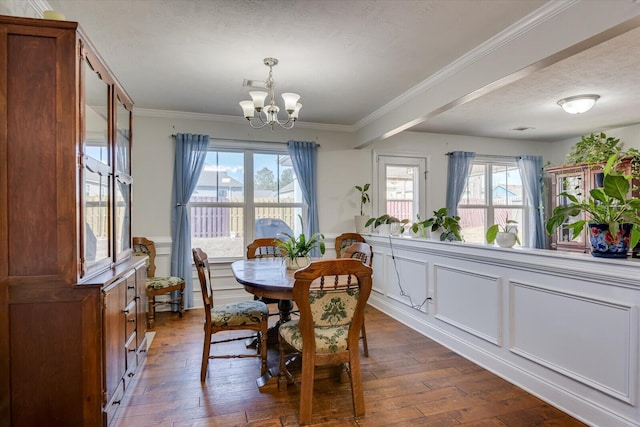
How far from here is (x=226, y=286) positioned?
15.1 ft

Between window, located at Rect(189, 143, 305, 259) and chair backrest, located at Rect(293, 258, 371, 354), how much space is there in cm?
283

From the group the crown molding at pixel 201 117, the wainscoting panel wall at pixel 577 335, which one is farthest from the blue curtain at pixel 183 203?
the wainscoting panel wall at pixel 577 335

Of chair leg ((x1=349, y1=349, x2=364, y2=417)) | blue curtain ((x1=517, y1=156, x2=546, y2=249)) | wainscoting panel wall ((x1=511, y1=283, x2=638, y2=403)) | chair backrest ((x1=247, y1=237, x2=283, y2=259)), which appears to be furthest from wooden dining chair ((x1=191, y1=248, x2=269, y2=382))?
blue curtain ((x1=517, y1=156, x2=546, y2=249))

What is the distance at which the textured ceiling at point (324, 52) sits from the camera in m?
2.17

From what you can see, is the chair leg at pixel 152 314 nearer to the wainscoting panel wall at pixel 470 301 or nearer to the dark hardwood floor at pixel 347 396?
the dark hardwood floor at pixel 347 396

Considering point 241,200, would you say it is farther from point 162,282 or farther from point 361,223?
point 361,223

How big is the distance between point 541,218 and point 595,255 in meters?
4.39

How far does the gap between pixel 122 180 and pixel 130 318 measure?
3.39 ft

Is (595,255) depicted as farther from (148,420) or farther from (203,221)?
(203,221)

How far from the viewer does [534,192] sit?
5832 millimetres

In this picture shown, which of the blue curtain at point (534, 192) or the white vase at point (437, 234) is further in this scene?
the blue curtain at point (534, 192)

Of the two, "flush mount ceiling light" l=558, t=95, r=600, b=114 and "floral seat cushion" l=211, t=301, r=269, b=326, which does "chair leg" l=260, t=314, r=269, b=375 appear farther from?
"flush mount ceiling light" l=558, t=95, r=600, b=114

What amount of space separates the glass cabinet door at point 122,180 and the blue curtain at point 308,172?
2290mm

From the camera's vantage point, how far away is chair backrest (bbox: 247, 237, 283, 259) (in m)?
3.74
